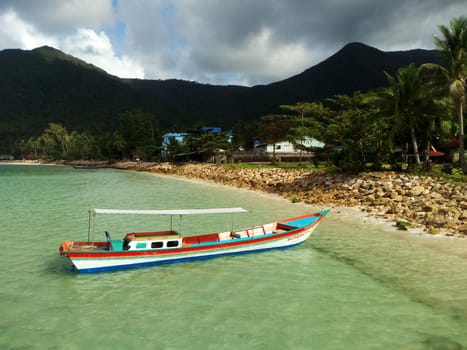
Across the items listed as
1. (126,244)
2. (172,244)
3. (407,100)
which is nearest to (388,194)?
(407,100)

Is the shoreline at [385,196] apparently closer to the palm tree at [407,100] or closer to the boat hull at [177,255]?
the palm tree at [407,100]

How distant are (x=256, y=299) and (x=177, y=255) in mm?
5158

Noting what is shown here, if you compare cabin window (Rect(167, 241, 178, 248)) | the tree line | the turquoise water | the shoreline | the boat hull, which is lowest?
the turquoise water

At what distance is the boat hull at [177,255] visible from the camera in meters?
14.3

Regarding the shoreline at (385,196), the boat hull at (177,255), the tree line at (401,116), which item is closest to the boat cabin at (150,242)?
the boat hull at (177,255)

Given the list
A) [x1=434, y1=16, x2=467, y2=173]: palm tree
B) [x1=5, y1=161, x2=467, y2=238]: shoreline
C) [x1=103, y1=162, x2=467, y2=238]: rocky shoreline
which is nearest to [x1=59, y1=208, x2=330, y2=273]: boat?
[x1=5, y1=161, x2=467, y2=238]: shoreline

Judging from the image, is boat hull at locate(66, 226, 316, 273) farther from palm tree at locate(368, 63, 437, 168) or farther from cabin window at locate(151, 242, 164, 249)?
palm tree at locate(368, 63, 437, 168)

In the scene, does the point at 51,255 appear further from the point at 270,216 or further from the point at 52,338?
the point at 270,216

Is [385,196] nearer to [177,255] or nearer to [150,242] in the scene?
[177,255]

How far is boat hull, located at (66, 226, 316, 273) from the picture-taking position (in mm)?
14344

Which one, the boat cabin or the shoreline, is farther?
the shoreline

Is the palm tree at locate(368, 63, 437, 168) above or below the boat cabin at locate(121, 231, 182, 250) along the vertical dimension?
above

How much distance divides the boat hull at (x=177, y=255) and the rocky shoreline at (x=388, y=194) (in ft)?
30.9

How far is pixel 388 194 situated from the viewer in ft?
94.8
